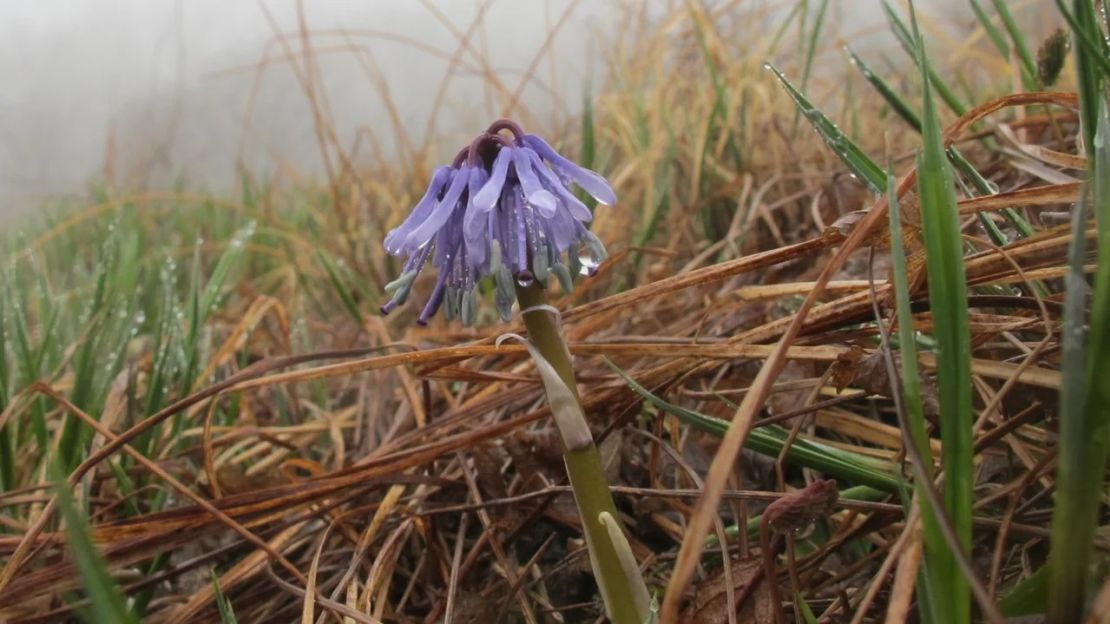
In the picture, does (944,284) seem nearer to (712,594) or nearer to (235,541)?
(712,594)

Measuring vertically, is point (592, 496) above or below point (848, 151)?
below

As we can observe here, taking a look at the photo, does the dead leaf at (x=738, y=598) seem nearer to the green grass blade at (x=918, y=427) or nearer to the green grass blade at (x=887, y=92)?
the green grass blade at (x=918, y=427)

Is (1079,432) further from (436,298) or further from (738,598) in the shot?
(436,298)

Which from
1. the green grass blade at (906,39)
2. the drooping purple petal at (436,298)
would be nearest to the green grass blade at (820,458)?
the drooping purple petal at (436,298)

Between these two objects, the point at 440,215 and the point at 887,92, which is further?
the point at 887,92

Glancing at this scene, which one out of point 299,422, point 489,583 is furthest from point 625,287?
point 489,583

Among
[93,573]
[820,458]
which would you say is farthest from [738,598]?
[93,573]
